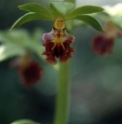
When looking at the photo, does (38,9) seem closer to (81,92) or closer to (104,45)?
(104,45)

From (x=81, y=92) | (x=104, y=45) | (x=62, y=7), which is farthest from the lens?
(x=81, y=92)

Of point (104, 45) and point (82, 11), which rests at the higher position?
point (104, 45)

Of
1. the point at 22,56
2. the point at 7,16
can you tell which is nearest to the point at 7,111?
the point at 7,16

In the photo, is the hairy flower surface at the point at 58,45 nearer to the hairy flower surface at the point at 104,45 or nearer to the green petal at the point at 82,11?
the green petal at the point at 82,11

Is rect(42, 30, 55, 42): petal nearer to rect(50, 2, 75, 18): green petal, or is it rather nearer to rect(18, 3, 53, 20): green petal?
rect(18, 3, 53, 20): green petal

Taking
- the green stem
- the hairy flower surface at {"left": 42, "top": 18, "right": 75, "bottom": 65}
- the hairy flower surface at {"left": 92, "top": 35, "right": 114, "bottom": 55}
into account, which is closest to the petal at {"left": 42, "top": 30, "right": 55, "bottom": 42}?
the hairy flower surface at {"left": 42, "top": 18, "right": 75, "bottom": 65}

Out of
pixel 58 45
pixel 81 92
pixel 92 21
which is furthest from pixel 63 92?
pixel 81 92
